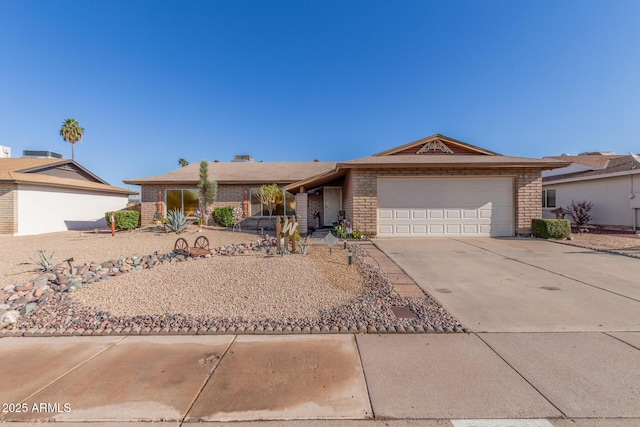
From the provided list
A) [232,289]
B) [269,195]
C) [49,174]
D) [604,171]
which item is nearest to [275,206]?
[269,195]

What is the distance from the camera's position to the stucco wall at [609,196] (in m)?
13.8

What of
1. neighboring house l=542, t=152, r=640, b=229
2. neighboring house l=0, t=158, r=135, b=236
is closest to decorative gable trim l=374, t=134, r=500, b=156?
neighboring house l=542, t=152, r=640, b=229

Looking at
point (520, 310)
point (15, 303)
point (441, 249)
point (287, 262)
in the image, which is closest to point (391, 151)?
point (441, 249)

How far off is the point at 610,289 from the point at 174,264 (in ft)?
30.3

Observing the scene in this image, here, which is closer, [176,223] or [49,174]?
[176,223]

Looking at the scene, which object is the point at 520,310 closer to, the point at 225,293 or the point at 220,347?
the point at 220,347

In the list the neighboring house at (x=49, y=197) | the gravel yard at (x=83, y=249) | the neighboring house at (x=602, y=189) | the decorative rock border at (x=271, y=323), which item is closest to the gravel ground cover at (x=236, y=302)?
the decorative rock border at (x=271, y=323)

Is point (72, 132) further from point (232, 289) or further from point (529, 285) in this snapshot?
point (529, 285)

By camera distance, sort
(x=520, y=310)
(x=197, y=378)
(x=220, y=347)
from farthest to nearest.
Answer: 1. (x=520, y=310)
2. (x=220, y=347)
3. (x=197, y=378)

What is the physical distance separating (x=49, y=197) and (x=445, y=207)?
2035 cm

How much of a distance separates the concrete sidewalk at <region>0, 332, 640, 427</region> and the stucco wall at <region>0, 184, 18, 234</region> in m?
14.7

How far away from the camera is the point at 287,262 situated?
6.81 metres

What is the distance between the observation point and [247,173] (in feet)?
57.5

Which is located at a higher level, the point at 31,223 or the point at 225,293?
the point at 31,223
